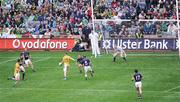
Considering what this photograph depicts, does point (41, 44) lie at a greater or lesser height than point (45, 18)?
lesser

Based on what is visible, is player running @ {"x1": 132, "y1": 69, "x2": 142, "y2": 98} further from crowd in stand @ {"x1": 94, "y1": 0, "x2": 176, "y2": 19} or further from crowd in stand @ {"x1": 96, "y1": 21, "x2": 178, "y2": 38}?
crowd in stand @ {"x1": 94, "y1": 0, "x2": 176, "y2": 19}

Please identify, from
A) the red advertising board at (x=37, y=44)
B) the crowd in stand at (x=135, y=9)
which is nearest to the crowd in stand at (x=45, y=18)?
the red advertising board at (x=37, y=44)

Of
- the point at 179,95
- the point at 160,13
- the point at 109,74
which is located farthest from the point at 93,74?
the point at 160,13

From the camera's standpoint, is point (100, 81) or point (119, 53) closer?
point (100, 81)

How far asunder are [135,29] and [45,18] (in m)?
11.2

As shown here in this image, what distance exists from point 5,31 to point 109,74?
19.4 m

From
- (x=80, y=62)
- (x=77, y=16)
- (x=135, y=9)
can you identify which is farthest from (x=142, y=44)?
(x=80, y=62)

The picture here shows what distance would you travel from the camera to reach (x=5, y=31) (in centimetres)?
6250

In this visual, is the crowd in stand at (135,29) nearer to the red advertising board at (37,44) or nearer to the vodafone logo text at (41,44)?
the red advertising board at (37,44)

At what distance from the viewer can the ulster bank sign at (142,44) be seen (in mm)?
55653

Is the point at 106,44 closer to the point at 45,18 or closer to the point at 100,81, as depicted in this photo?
the point at 45,18

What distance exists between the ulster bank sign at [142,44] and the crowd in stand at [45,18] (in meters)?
3.27

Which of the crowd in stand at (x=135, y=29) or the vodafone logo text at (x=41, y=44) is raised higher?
the crowd in stand at (x=135, y=29)

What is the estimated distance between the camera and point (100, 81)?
43781mm
